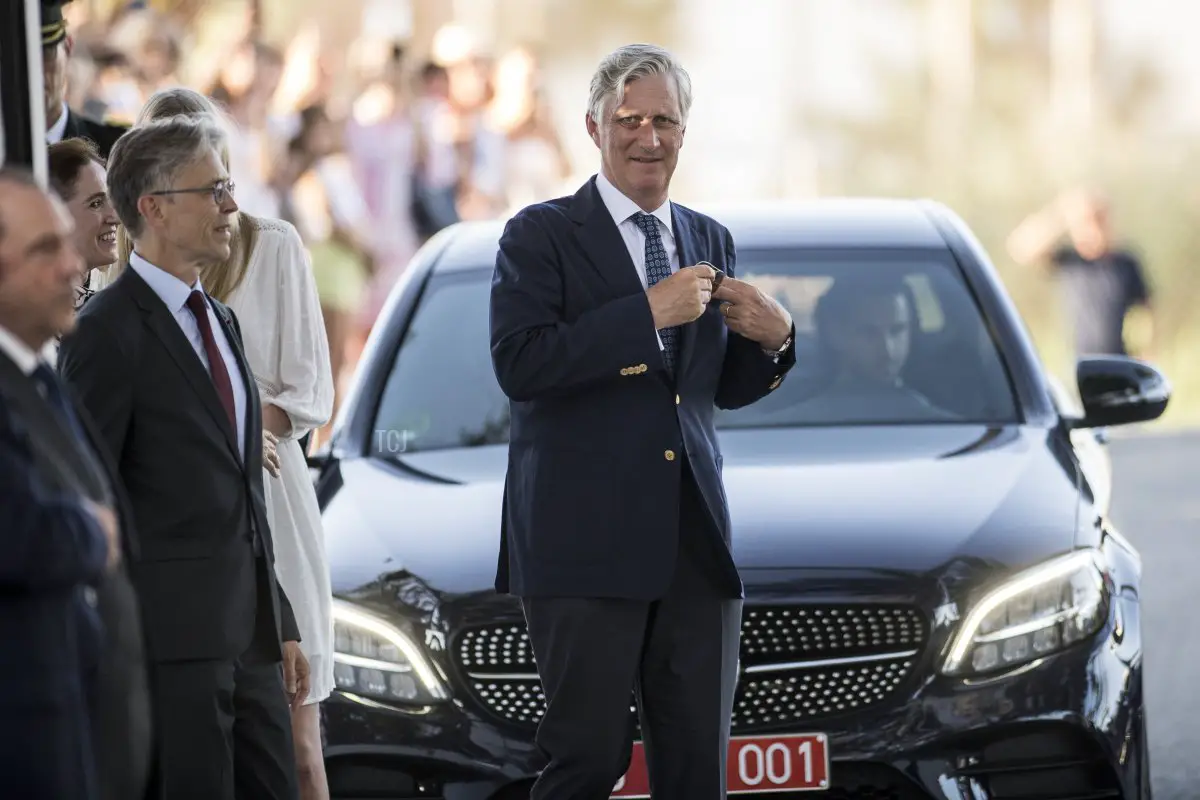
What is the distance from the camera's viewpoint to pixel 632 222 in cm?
482

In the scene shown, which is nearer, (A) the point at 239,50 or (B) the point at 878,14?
(A) the point at 239,50

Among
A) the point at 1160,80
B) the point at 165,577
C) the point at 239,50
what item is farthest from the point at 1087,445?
the point at 1160,80

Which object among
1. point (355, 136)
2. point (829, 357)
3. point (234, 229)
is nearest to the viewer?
point (234, 229)

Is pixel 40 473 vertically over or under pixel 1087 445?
over

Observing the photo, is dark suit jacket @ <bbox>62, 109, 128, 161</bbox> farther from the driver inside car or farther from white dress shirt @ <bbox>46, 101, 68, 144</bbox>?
the driver inside car

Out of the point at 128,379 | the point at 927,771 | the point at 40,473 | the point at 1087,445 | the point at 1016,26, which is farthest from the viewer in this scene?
the point at 1016,26

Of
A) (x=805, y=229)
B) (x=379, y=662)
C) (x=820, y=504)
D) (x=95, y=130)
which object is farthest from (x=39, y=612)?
(x=805, y=229)

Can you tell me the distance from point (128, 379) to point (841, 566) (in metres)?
1.84

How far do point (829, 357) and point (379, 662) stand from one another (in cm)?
181

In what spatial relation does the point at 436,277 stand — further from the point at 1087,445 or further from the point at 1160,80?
the point at 1160,80

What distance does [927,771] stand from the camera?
525 centimetres

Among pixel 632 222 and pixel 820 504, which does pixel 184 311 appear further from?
pixel 820 504

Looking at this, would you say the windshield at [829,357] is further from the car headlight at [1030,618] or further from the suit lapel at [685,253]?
the suit lapel at [685,253]

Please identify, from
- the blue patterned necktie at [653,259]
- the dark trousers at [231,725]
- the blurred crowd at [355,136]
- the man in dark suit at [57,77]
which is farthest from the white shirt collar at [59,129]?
the blurred crowd at [355,136]
